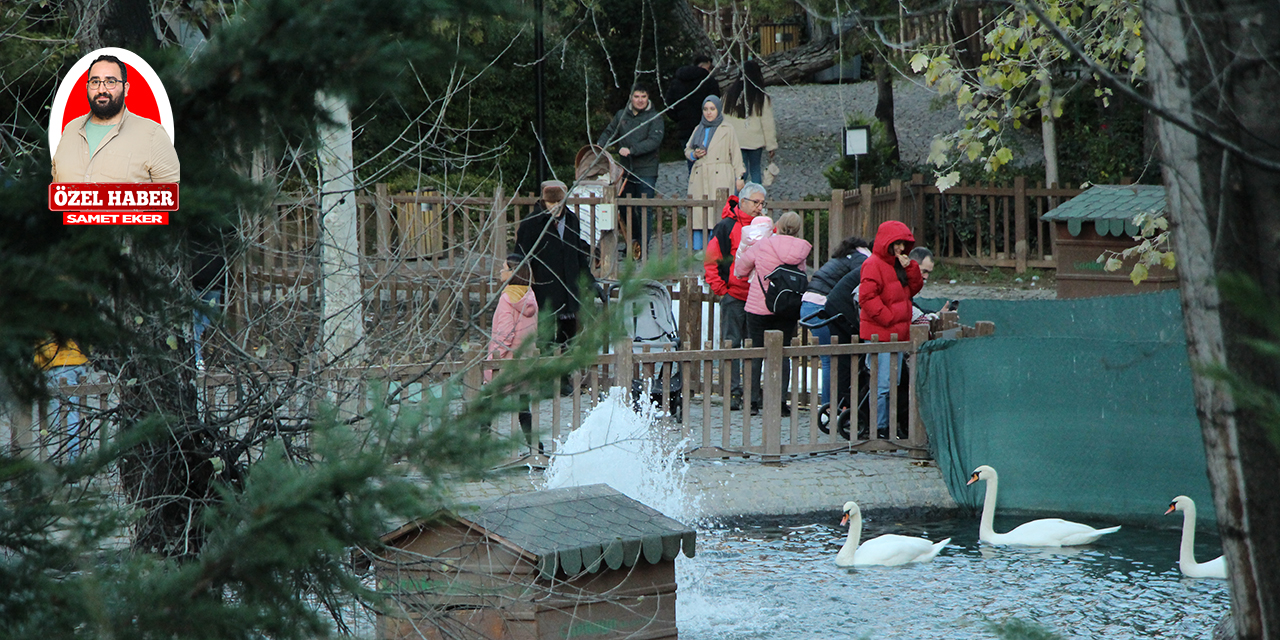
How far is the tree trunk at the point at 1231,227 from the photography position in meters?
2.87

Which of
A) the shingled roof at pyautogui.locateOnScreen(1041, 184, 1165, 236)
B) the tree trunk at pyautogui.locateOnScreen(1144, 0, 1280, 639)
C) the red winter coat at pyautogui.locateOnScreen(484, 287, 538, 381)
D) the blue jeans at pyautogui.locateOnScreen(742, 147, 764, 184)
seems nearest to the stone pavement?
the red winter coat at pyautogui.locateOnScreen(484, 287, 538, 381)

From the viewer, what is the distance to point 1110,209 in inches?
512

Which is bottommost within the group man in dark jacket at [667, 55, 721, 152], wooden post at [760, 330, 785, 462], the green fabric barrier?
wooden post at [760, 330, 785, 462]

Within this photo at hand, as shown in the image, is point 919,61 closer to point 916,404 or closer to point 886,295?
point 886,295

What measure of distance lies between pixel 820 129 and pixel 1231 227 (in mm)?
26141

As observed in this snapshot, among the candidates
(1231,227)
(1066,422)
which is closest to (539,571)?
(1231,227)

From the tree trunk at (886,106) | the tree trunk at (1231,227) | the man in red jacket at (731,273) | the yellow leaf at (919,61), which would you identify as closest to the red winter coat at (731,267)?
the man in red jacket at (731,273)

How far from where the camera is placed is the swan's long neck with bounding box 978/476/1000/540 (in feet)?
27.1

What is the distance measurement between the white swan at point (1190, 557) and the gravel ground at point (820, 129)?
14342 millimetres

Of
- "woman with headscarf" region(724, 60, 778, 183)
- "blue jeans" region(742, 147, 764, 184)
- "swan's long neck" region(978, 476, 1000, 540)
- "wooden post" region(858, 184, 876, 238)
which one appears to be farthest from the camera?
"blue jeans" region(742, 147, 764, 184)

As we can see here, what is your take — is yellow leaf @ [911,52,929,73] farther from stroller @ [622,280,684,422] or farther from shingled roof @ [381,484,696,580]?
shingled roof @ [381,484,696,580]

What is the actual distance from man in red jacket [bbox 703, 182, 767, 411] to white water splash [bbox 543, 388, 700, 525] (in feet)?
7.30

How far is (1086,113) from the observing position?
23.1 meters

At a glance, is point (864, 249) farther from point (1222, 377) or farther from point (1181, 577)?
point (1222, 377)
